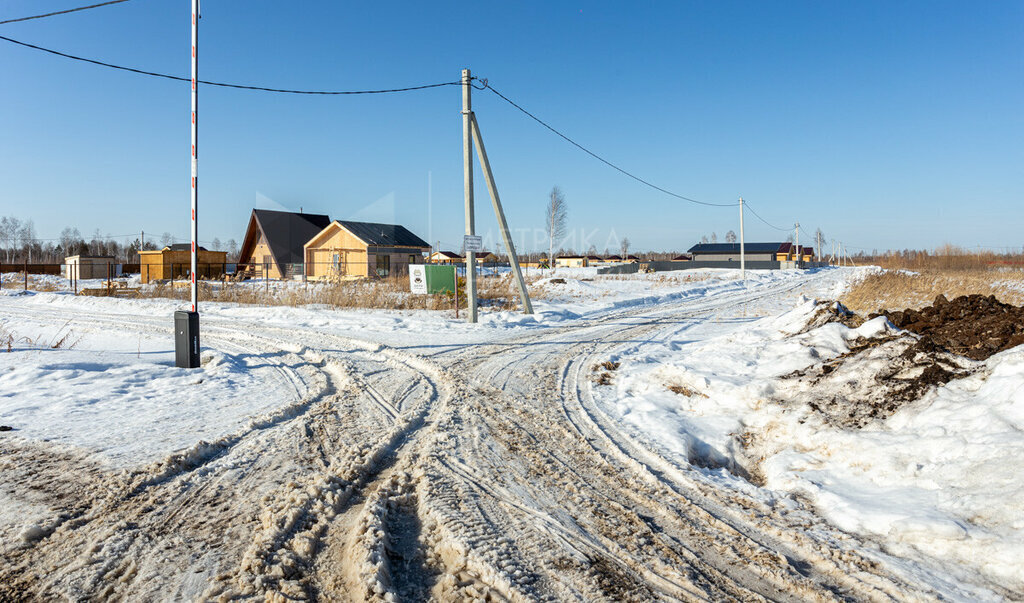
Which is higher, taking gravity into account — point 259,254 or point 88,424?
point 259,254

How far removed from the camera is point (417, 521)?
3.56m

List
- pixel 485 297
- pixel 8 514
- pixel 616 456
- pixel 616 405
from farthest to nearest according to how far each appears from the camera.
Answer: pixel 485 297, pixel 616 405, pixel 616 456, pixel 8 514

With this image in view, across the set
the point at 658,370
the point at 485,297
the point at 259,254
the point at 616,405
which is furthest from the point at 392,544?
the point at 259,254

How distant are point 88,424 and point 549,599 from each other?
17.3ft

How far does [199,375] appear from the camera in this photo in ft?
25.7

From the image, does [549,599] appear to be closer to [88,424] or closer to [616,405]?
[616,405]

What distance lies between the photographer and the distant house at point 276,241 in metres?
43.1

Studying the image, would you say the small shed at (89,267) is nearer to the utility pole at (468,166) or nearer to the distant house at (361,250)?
the distant house at (361,250)

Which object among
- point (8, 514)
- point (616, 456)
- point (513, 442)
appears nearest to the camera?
point (8, 514)

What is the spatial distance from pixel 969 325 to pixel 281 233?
4529 cm

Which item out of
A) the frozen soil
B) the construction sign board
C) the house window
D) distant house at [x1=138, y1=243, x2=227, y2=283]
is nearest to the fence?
the house window

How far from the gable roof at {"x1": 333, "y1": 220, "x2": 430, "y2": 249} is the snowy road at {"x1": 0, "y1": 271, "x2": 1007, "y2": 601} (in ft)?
114

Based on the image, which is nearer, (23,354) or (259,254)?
(23,354)

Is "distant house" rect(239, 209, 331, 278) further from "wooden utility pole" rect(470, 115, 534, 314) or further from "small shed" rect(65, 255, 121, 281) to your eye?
"wooden utility pole" rect(470, 115, 534, 314)
